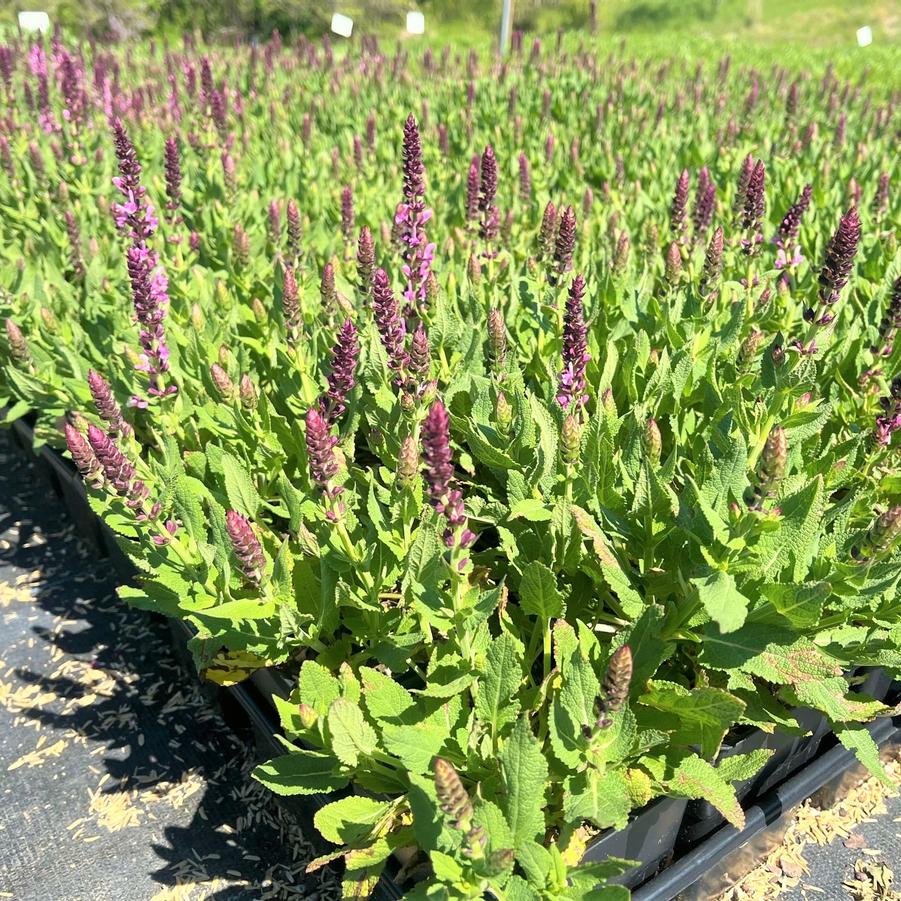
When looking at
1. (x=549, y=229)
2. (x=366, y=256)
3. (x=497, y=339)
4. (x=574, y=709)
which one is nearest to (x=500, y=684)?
(x=574, y=709)

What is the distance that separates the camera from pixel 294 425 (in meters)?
3.12

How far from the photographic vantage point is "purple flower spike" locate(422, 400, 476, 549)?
5.59ft

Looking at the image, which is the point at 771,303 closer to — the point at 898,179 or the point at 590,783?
the point at 590,783

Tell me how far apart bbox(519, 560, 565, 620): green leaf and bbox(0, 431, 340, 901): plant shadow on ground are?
4.26ft

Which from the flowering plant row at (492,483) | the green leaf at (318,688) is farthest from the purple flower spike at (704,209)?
the green leaf at (318,688)

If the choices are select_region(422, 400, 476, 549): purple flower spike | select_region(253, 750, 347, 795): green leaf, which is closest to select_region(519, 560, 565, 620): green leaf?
select_region(422, 400, 476, 549): purple flower spike

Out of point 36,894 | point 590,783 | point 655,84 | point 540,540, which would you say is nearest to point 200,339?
point 540,540

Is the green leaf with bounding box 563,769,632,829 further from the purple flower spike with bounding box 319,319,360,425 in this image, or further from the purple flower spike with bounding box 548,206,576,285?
the purple flower spike with bounding box 548,206,576,285

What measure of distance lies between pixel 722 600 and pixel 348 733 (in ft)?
3.33

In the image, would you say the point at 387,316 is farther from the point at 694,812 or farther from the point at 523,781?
the point at 694,812

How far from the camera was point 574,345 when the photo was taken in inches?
93.7

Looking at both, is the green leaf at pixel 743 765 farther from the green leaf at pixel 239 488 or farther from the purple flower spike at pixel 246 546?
the green leaf at pixel 239 488

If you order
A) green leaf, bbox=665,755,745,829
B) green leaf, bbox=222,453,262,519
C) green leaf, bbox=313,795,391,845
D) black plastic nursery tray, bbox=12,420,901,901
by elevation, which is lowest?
black plastic nursery tray, bbox=12,420,901,901

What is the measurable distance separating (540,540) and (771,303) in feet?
6.01
